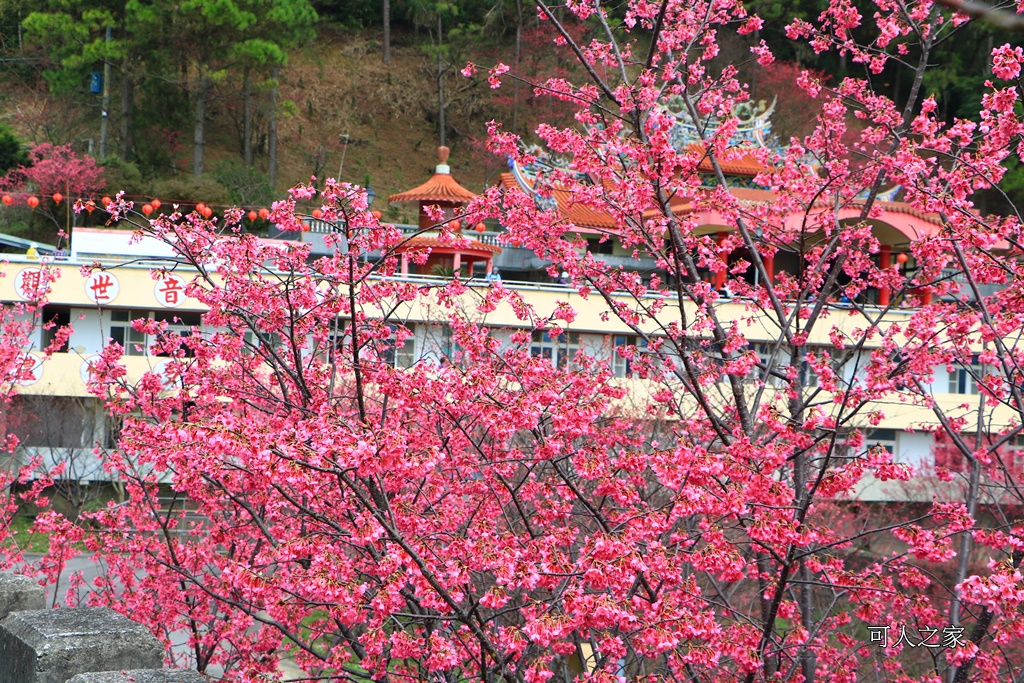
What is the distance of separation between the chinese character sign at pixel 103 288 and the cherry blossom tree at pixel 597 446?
15.3 meters

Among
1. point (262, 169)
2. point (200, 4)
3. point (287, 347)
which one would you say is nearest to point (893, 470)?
point (287, 347)

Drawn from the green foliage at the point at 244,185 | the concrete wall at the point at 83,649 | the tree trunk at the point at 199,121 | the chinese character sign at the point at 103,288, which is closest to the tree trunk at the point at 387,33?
the tree trunk at the point at 199,121

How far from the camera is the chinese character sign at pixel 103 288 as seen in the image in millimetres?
21469

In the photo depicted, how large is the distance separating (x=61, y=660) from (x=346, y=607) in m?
1.16

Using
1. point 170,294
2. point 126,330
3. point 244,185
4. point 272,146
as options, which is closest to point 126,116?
→ point 244,185

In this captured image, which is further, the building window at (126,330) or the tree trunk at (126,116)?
the tree trunk at (126,116)

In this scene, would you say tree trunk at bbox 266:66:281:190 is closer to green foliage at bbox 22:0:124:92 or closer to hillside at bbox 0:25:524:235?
hillside at bbox 0:25:524:235

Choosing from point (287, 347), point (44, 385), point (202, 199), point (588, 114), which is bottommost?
point (44, 385)

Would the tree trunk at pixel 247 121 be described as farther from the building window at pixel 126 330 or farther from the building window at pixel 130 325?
the building window at pixel 126 330

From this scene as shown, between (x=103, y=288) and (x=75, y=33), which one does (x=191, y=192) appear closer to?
(x=75, y=33)

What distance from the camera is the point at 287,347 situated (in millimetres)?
6480

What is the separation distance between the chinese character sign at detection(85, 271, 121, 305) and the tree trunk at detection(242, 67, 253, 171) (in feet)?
43.2

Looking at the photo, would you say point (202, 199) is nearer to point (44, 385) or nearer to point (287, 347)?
point (44, 385)

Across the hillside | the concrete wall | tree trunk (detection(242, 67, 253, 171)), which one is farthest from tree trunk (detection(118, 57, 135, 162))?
the concrete wall
